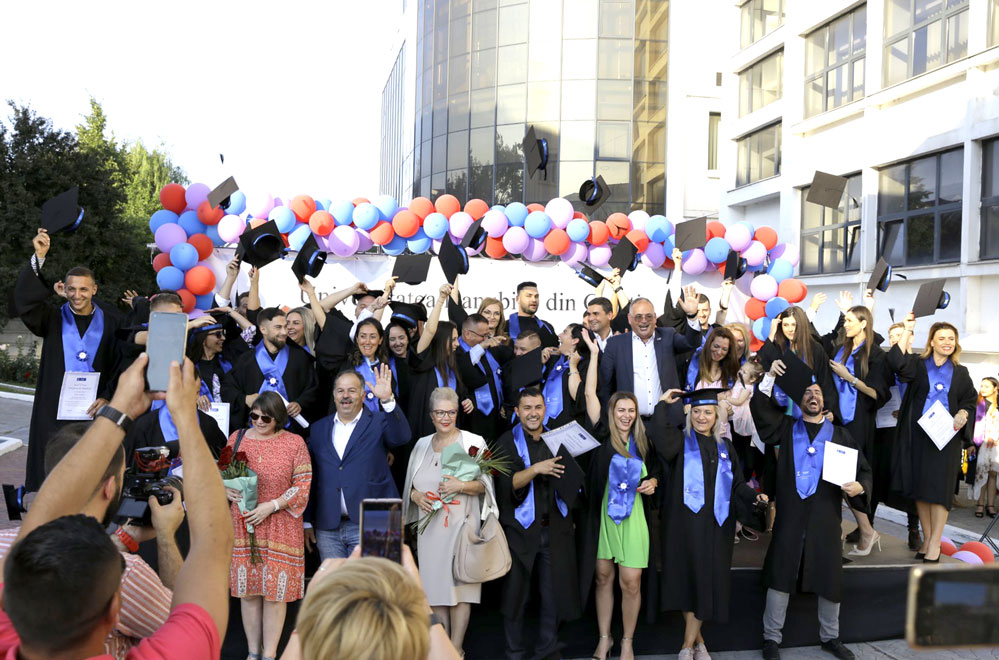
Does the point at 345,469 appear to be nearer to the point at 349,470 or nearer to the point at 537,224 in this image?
the point at 349,470

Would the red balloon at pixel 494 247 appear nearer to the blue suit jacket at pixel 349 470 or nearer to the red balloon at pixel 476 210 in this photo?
the red balloon at pixel 476 210

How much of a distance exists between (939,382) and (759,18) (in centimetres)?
1856

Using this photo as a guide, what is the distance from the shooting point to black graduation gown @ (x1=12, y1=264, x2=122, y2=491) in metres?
5.34

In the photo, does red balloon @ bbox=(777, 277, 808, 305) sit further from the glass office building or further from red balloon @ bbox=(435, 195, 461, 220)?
the glass office building

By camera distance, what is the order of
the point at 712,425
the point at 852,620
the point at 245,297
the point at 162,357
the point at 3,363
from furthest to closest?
1. the point at 3,363
2. the point at 245,297
3. the point at 852,620
4. the point at 712,425
5. the point at 162,357

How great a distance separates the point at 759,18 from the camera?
22.2 metres

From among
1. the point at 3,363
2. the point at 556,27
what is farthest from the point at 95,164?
the point at 556,27

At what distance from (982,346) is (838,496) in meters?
10.0

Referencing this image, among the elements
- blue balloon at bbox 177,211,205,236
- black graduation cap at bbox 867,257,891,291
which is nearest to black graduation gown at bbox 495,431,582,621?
black graduation cap at bbox 867,257,891,291

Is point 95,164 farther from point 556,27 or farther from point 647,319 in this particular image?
point 647,319

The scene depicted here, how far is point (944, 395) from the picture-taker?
21.2ft

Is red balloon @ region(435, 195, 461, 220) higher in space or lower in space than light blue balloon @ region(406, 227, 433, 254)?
higher

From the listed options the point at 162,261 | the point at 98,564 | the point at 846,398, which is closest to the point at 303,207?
the point at 162,261

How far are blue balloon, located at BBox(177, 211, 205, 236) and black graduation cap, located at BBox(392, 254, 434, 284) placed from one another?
13.0 feet
